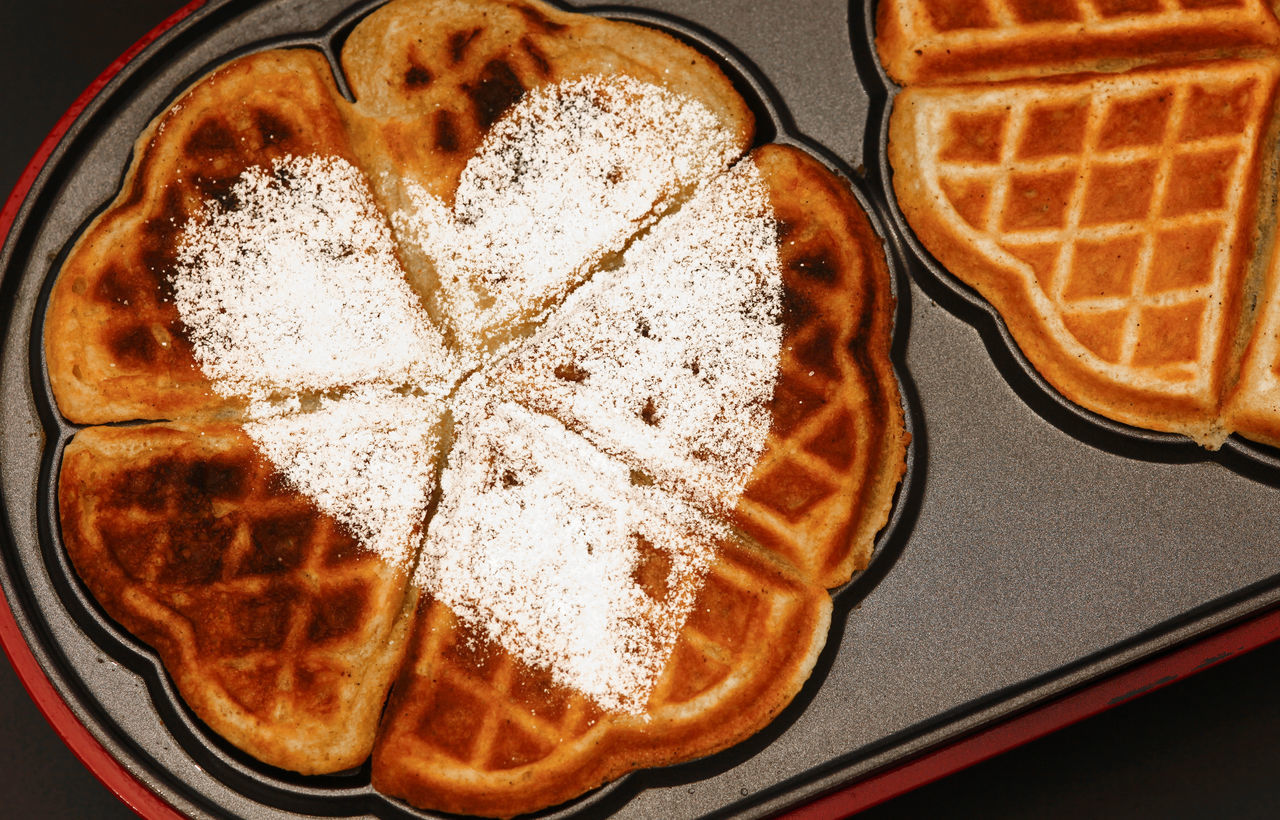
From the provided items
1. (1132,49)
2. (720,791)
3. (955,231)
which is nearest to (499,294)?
(955,231)

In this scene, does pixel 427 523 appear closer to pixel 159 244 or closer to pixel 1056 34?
pixel 159 244

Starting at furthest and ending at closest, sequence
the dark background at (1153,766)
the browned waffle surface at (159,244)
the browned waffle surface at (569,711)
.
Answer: the dark background at (1153,766) < the browned waffle surface at (159,244) < the browned waffle surface at (569,711)

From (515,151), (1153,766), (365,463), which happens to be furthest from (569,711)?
(1153,766)

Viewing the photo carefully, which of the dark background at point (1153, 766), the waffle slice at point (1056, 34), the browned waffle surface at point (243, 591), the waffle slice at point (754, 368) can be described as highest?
the waffle slice at point (1056, 34)

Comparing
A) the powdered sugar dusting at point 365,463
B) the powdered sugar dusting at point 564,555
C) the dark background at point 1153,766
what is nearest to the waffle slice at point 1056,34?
the powdered sugar dusting at point 564,555

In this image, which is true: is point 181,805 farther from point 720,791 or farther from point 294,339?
point 720,791

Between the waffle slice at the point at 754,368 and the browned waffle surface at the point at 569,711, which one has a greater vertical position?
the waffle slice at the point at 754,368

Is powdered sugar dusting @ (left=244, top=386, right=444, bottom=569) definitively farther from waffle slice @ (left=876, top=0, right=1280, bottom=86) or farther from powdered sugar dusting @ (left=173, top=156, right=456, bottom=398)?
waffle slice @ (left=876, top=0, right=1280, bottom=86)

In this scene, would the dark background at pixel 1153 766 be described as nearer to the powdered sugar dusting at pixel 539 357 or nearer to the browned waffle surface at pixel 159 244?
the powdered sugar dusting at pixel 539 357
